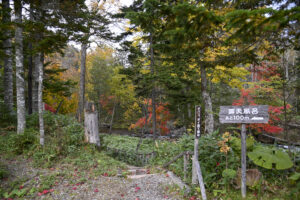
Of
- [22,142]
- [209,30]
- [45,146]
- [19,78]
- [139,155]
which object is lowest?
[139,155]

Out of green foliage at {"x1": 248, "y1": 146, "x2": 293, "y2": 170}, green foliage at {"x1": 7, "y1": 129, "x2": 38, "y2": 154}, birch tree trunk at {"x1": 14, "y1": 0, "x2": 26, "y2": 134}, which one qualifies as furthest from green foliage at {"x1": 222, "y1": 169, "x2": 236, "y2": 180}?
birch tree trunk at {"x1": 14, "y1": 0, "x2": 26, "y2": 134}

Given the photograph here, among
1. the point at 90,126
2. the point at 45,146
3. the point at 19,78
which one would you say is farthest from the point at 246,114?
the point at 19,78

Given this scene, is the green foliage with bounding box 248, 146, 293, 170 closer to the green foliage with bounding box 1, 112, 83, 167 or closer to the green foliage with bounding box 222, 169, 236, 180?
the green foliage with bounding box 222, 169, 236, 180

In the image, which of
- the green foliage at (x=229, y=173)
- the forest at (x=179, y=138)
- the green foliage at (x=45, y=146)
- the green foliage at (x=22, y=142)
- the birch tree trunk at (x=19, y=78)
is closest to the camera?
the forest at (x=179, y=138)

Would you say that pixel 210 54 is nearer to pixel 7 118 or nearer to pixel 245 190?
pixel 245 190

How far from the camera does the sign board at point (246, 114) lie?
3589mm

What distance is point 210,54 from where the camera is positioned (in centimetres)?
766

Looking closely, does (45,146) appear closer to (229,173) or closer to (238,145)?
(229,173)

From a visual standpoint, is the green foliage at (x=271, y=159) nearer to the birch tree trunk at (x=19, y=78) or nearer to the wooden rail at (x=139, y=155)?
the wooden rail at (x=139, y=155)

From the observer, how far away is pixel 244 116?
3.74 meters

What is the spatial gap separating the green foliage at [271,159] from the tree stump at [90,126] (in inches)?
236

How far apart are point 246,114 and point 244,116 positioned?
0.20 feet

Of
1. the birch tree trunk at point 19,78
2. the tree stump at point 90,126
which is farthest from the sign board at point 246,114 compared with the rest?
the birch tree trunk at point 19,78

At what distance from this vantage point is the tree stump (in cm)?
739
